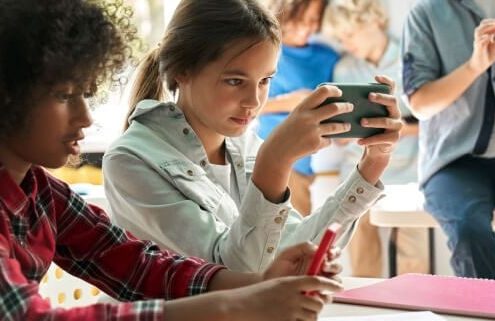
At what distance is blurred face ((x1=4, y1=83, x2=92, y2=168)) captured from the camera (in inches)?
30.5

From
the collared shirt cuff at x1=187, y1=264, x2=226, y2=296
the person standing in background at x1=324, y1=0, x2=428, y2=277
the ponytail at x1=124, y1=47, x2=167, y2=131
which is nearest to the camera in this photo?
the collared shirt cuff at x1=187, y1=264, x2=226, y2=296

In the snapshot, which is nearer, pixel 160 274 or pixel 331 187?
pixel 160 274

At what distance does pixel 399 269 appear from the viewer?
3473 mm

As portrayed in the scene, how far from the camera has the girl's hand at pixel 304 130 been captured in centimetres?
106

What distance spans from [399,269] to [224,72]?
244cm

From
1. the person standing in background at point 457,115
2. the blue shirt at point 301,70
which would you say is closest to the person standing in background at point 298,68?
the blue shirt at point 301,70

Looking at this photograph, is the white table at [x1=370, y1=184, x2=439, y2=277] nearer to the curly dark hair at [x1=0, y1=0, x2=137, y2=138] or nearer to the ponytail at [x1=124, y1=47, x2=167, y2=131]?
the ponytail at [x1=124, y1=47, x2=167, y2=131]

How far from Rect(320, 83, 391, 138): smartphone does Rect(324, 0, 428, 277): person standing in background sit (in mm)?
2153

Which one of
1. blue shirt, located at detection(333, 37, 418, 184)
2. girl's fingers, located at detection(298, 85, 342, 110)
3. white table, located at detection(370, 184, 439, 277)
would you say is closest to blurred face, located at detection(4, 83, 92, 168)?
girl's fingers, located at detection(298, 85, 342, 110)

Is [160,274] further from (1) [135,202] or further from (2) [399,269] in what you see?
(2) [399,269]

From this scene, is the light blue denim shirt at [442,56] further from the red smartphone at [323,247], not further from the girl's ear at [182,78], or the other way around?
the red smartphone at [323,247]

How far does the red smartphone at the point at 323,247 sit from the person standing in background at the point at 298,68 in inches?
97.7

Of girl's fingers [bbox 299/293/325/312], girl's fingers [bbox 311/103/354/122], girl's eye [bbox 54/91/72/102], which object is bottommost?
girl's fingers [bbox 299/293/325/312]

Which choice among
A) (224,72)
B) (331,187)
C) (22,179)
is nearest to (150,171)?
(224,72)
